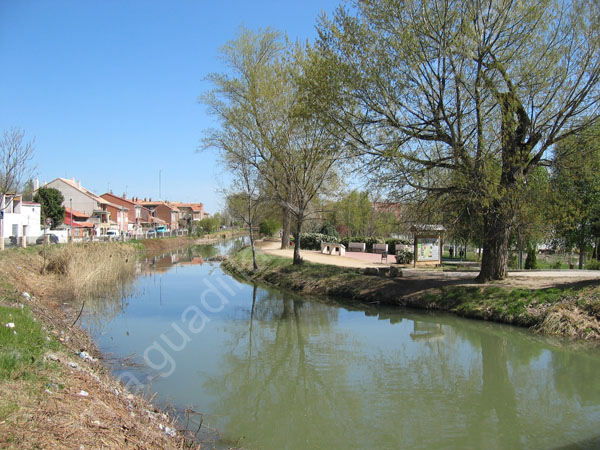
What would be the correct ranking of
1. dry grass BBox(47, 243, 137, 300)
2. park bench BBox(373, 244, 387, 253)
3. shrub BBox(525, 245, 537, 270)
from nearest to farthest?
1. dry grass BBox(47, 243, 137, 300)
2. shrub BBox(525, 245, 537, 270)
3. park bench BBox(373, 244, 387, 253)

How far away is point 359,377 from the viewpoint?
10234mm

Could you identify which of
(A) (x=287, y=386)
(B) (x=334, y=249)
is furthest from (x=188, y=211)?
(A) (x=287, y=386)

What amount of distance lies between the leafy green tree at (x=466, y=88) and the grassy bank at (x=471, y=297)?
259 cm

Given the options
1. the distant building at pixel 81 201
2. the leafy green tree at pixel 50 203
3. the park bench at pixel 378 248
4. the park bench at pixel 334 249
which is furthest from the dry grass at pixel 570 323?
the distant building at pixel 81 201

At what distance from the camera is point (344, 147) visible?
1786 centimetres

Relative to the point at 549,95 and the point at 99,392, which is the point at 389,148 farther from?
the point at 99,392

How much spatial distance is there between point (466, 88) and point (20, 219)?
138 ft

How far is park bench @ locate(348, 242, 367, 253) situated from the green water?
22.2m

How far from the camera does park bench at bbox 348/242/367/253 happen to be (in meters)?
40.3

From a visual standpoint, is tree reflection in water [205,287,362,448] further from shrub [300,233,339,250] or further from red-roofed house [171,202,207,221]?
red-roofed house [171,202,207,221]

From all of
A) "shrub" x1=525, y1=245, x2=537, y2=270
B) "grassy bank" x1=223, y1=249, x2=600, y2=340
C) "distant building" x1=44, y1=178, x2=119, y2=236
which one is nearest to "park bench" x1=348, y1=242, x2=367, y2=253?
"grassy bank" x1=223, y1=249, x2=600, y2=340

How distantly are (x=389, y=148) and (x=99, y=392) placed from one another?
12.2 meters

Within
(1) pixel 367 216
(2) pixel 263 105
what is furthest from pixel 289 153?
(1) pixel 367 216

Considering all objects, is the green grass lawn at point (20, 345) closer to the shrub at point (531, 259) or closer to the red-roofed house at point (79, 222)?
the shrub at point (531, 259)
